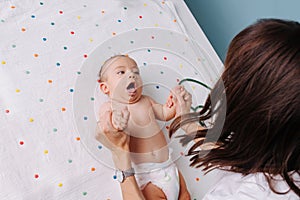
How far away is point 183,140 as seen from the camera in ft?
3.48

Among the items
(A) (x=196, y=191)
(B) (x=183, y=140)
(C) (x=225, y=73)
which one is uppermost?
(C) (x=225, y=73)

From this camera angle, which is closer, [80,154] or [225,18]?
[80,154]

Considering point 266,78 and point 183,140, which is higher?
point 266,78

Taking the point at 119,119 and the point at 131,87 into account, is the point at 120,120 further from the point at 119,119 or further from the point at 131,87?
the point at 131,87

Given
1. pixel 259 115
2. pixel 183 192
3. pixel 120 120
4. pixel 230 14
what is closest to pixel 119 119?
pixel 120 120

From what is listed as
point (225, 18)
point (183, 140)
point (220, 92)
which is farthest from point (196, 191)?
point (225, 18)

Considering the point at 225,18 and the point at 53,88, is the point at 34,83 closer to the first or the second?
the point at 53,88

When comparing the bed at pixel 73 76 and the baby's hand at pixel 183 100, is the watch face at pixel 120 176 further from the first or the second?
the baby's hand at pixel 183 100

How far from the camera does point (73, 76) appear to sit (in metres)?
1.15

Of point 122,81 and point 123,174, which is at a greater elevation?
point 122,81

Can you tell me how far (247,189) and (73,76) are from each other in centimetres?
57

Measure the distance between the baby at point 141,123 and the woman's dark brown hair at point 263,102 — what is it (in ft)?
0.86

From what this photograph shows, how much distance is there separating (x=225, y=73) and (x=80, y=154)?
441mm

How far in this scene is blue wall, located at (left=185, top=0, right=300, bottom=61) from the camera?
3.86 ft
